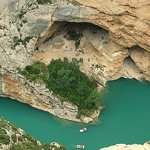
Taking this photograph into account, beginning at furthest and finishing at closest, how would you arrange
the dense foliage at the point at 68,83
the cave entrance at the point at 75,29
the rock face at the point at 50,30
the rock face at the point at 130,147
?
the cave entrance at the point at 75,29
the dense foliage at the point at 68,83
the rock face at the point at 50,30
the rock face at the point at 130,147

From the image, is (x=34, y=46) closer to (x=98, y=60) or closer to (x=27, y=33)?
(x=27, y=33)

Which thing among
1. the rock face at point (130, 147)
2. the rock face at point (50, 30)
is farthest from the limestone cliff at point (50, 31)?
the rock face at point (130, 147)

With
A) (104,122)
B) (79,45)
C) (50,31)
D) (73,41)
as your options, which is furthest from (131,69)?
(50,31)

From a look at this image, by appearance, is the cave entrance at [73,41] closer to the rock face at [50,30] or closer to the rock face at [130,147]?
the rock face at [50,30]

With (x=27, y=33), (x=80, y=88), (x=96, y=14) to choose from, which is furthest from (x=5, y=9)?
(x=80, y=88)

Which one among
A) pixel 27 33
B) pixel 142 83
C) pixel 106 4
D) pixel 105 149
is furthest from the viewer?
pixel 142 83

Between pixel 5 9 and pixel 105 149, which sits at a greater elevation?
pixel 5 9

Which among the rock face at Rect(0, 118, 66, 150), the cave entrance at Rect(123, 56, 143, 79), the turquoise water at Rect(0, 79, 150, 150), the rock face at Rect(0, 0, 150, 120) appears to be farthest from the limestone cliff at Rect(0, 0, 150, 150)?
the rock face at Rect(0, 118, 66, 150)

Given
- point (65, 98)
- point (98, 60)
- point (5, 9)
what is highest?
point (5, 9)
